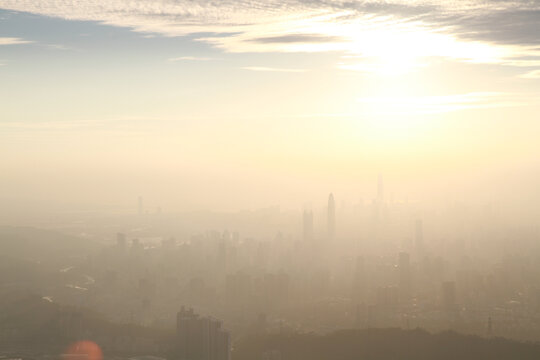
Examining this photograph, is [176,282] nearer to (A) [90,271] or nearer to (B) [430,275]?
(A) [90,271]

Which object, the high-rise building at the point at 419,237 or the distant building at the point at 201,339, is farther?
the high-rise building at the point at 419,237

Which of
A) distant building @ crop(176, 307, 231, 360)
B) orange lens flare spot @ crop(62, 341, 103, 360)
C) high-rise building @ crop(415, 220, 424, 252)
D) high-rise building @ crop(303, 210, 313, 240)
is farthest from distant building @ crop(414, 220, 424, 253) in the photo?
orange lens flare spot @ crop(62, 341, 103, 360)

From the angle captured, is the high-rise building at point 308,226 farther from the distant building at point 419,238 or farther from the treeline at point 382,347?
the treeline at point 382,347

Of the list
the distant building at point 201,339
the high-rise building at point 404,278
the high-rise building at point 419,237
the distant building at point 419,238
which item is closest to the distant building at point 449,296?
the high-rise building at point 404,278

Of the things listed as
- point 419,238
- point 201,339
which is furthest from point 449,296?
point 419,238

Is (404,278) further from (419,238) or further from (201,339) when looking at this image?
A: (201,339)

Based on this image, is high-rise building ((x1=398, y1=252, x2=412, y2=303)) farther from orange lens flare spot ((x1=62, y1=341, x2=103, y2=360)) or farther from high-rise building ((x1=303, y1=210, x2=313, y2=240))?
orange lens flare spot ((x1=62, y1=341, x2=103, y2=360))
